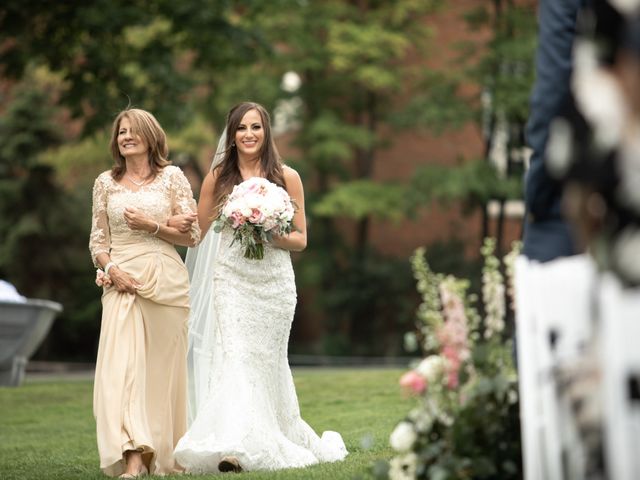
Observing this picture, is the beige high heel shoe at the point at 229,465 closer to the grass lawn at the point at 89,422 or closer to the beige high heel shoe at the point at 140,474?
the grass lawn at the point at 89,422

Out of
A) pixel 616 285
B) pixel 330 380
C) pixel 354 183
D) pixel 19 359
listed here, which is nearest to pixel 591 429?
pixel 616 285

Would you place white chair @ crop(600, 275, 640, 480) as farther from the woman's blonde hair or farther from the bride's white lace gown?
the woman's blonde hair

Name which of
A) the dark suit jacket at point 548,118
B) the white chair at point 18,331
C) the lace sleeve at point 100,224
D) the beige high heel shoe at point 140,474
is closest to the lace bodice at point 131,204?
the lace sleeve at point 100,224

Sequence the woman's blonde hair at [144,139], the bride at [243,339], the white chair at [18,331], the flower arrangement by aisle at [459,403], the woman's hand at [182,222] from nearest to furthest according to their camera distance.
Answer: the flower arrangement by aisle at [459,403] < the bride at [243,339] < the woman's hand at [182,222] < the woman's blonde hair at [144,139] < the white chair at [18,331]

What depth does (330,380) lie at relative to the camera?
51.0 ft

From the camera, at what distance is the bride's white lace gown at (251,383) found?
804cm

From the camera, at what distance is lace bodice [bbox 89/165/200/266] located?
28.2 feet

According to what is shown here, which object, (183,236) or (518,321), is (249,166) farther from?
(518,321)

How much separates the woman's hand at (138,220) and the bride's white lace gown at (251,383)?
50 cm

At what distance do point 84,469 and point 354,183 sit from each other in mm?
22402

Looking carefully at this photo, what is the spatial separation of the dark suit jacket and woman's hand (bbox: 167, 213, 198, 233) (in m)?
4.02

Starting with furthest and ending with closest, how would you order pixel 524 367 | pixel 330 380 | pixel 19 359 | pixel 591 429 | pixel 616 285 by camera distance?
pixel 19 359 < pixel 330 380 < pixel 524 367 < pixel 591 429 < pixel 616 285

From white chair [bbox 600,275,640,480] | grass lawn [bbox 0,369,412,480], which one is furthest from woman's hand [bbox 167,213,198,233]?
white chair [bbox 600,275,640,480]

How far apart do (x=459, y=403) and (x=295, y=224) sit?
13.8 feet
